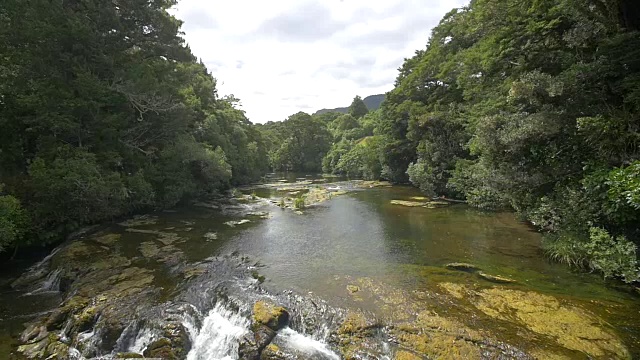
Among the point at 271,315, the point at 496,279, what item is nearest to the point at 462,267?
the point at 496,279

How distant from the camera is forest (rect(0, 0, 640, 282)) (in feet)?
40.3

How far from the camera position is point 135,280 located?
12797 millimetres

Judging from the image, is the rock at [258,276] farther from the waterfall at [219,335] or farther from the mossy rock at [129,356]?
the mossy rock at [129,356]

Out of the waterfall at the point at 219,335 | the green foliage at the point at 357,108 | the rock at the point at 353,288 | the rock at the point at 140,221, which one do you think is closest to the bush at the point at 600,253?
the rock at the point at 353,288

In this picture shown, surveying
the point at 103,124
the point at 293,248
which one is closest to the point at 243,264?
the point at 293,248

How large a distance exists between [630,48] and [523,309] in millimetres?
10095

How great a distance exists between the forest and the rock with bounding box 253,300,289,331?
10533 mm

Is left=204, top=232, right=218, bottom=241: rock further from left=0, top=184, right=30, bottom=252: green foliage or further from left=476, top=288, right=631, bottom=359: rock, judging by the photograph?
left=476, top=288, right=631, bottom=359: rock

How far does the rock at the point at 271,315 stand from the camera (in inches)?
386

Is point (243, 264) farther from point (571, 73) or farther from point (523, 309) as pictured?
point (571, 73)

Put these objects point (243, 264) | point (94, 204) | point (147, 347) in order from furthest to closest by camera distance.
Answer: point (94, 204) < point (243, 264) < point (147, 347)

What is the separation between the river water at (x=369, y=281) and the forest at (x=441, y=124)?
1909mm

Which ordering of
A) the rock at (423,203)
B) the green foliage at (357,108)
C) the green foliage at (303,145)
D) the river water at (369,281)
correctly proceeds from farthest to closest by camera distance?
the green foliage at (357,108) → the green foliage at (303,145) → the rock at (423,203) → the river water at (369,281)

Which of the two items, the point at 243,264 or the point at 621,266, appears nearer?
the point at 621,266
